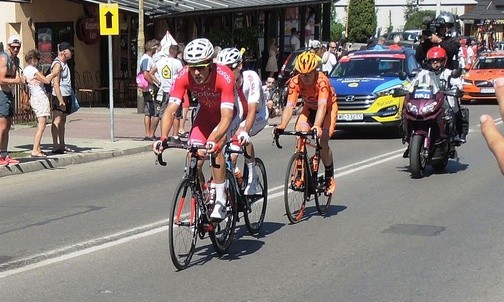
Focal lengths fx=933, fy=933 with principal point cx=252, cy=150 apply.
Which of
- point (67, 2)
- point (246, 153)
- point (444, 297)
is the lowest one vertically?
point (444, 297)

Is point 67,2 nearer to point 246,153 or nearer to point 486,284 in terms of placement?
point 246,153

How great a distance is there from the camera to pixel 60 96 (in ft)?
52.5

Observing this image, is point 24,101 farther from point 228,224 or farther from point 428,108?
point 228,224

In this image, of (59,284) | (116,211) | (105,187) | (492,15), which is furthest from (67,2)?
(492,15)

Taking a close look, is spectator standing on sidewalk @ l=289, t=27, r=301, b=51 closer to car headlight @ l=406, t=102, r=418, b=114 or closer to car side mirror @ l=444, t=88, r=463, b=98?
car side mirror @ l=444, t=88, r=463, b=98

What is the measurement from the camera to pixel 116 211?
11.1 m

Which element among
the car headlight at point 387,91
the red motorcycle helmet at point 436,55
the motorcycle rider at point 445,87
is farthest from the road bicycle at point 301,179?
the car headlight at point 387,91

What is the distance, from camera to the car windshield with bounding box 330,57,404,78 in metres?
20.4

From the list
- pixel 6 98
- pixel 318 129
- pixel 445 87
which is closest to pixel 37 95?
pixel 6 98

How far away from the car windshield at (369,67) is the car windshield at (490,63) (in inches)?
464

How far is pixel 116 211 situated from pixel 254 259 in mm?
3077

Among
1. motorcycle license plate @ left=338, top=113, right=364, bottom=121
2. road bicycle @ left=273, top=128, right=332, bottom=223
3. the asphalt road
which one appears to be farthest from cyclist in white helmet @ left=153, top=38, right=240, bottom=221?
motorcycle license plate @ left=338, top=113, right=364, bottom=121

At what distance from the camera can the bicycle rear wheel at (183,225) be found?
25.5 ft

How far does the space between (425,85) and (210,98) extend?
6.68 metres
